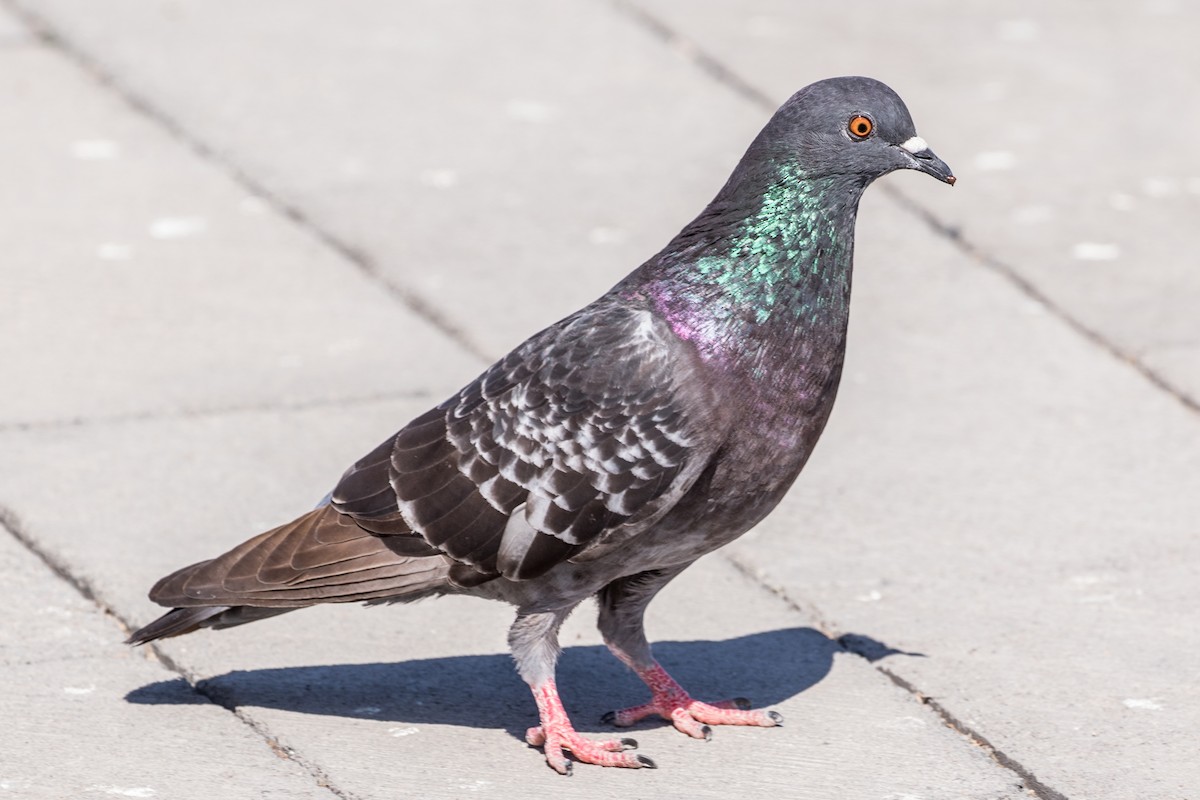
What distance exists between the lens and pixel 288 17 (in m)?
9.36

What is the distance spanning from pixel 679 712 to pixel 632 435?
82cm

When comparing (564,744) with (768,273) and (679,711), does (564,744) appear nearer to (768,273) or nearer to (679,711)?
(679,711)

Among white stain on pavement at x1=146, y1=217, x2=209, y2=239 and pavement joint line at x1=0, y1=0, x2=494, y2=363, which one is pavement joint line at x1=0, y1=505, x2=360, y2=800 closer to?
pavement joint line at x1=0, y1=0, x2=494, y2=363

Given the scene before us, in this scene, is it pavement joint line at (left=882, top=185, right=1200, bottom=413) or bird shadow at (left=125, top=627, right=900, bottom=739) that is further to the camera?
pavement joint line at (left=882, top=185, right=1200, bottom=413)

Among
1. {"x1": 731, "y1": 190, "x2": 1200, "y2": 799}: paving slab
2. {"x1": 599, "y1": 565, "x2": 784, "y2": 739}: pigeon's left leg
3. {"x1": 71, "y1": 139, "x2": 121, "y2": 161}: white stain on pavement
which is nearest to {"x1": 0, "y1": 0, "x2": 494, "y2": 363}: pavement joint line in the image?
{"x1": 71, "y1": 139, "x2": 121, "y2": 161}: white stain on pavement

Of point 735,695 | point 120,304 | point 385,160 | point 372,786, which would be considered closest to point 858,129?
point 735,695

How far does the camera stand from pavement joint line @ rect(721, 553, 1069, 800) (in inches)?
186

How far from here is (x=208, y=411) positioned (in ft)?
21.0

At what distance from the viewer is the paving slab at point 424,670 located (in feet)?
15.4

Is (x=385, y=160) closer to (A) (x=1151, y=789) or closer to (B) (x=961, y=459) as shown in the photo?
(B) (x=961, y=459)

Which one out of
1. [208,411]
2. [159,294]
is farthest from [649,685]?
[159,294]

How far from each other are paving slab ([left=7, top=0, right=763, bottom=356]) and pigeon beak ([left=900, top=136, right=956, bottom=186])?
8.02ft

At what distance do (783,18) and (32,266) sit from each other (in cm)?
398

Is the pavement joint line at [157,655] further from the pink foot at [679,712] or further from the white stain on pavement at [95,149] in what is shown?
the white stain on pavement at [95,149]
